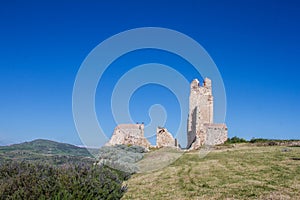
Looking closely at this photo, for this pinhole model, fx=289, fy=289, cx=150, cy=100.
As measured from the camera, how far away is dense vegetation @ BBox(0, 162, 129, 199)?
5766 mm

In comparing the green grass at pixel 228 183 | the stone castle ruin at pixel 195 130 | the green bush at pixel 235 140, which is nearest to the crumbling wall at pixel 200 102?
the stone castle ruin at pixel 195 130

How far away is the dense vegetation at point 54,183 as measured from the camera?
18.9ft

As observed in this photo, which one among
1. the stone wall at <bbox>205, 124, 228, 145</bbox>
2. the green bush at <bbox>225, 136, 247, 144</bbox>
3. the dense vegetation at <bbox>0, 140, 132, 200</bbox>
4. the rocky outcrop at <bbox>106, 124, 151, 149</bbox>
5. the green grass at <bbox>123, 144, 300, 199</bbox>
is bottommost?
the dense vegetation at <bbox>0, 140, 132, 200</bbox>

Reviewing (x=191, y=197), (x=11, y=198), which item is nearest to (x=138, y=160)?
(x=191, y=197)

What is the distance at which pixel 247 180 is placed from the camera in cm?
1033

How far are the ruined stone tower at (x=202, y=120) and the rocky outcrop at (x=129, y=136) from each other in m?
5.90

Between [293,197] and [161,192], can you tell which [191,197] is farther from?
[293,197]

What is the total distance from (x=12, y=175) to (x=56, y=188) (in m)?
1.49

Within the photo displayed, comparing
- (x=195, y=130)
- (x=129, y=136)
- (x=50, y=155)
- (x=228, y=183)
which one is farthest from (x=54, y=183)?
(x=195, y=130)

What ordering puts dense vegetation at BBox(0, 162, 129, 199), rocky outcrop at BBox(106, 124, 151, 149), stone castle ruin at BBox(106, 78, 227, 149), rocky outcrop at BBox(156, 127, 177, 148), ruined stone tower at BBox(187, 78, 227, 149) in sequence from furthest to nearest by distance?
1. rocky outcrop at BBox(156, 127, 177, 148)
2. ruined stone tower at BBox(187, 78, 227, 149)
3. stone castle ruin at BBox(106, 78, 227, 149)
4. rocky outcrop at BBox(106, 124, 151, 149)
5. dense vegetation at BBox(0, 162, 129, 199)

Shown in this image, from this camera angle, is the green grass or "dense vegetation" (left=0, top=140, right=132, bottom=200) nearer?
"dense vegetation" (left=0, top=140, right=132, bottom=200)

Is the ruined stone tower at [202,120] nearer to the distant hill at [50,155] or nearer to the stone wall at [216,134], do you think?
the stone wall at [216,134]

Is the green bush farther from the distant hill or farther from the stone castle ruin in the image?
the distant hill

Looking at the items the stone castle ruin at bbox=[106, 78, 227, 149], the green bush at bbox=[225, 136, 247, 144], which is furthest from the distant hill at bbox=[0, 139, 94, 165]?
the green bush at bbox=[225, 136, 247, 144]
